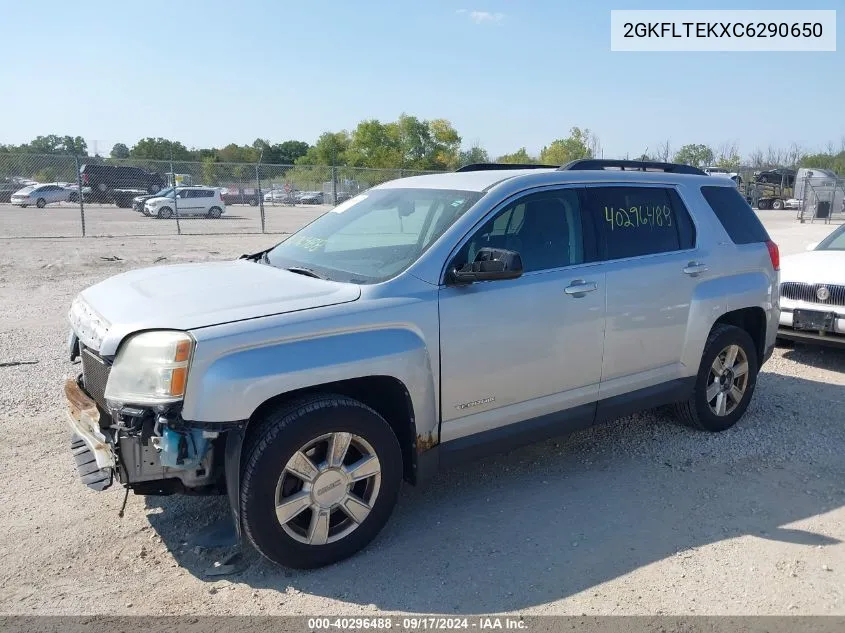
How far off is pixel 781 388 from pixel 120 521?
5.55 meters

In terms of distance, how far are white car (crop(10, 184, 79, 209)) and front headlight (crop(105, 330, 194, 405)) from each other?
1309 inches

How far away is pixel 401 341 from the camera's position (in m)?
3.42

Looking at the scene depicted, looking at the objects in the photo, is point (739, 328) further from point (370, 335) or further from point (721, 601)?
point (370, 335)

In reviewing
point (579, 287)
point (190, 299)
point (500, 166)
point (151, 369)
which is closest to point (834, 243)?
point (500, 166)

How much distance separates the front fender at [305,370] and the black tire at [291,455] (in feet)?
0.43

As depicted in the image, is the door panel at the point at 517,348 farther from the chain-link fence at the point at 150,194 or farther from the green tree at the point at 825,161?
the green tree at the point at 825,161

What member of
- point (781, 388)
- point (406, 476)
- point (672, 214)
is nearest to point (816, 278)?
point (781, 388)

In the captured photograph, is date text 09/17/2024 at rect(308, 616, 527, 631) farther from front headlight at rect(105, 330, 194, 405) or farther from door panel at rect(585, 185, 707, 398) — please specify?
door panel at rect(585, 185, 707, 398)

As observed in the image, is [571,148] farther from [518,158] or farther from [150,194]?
[150,194]

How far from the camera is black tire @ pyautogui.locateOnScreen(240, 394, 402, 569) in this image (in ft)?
10.1

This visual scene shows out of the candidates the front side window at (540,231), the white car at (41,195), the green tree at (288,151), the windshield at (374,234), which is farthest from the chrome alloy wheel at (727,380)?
the green tree at (288,151)

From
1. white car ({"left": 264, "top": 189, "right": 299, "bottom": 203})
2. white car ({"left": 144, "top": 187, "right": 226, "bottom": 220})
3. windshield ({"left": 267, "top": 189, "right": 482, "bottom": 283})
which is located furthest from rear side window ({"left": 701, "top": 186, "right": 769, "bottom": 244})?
white car ({"left": 264, "top": 189, "right": 299, "bottom": 203})

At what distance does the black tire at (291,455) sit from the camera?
3.09 metres

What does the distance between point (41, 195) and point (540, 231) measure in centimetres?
3609
